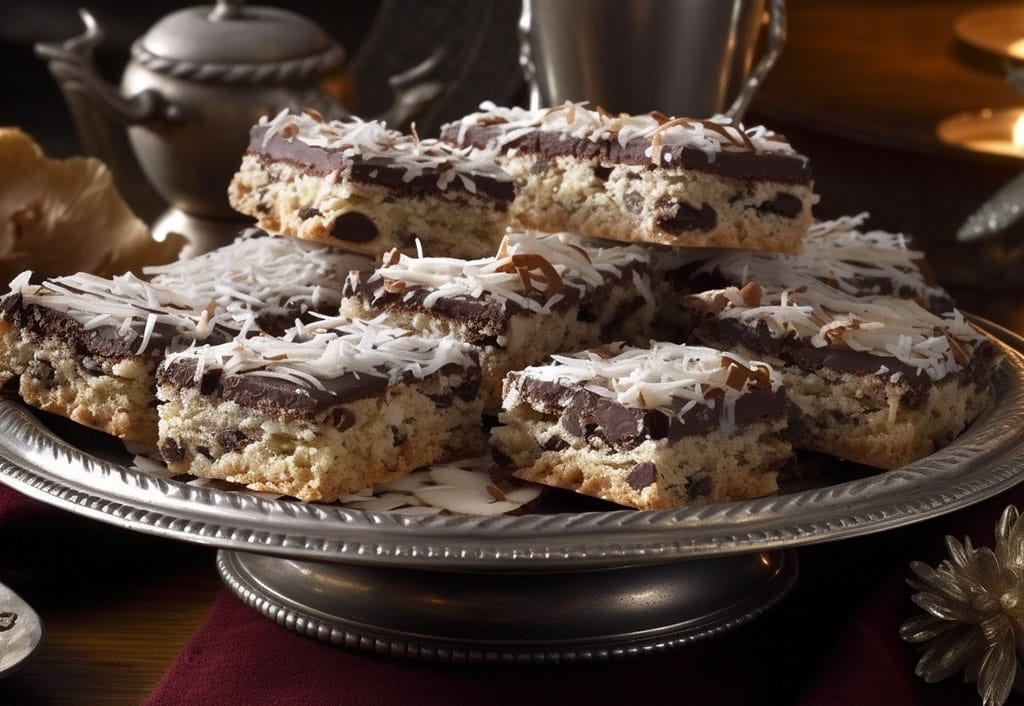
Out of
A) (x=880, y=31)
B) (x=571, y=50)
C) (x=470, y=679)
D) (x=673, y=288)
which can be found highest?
(x=571, y=50)

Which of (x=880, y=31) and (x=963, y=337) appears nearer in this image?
(x=963, y=337)

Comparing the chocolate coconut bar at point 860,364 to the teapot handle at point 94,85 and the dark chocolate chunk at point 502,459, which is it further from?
the teapot handle at point 94,85

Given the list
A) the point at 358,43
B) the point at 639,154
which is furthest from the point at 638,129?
the point at 358,43

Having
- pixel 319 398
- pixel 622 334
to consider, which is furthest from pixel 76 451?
pixel 622 334

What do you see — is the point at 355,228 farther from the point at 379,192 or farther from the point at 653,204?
the point at 653,204

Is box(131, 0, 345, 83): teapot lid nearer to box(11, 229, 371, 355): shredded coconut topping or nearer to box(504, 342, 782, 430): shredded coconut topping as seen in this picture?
box(11, 229, 371, 355): shredded coconut topping

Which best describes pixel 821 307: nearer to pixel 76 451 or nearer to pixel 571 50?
pixel 571 50
